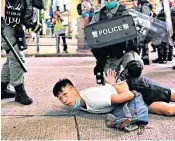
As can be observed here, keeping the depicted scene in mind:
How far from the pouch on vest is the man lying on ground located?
466 mm

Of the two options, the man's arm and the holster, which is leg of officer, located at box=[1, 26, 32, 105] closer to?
the holster

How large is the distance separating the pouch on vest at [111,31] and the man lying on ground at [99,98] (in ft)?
1.53

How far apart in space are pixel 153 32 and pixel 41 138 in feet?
11.3

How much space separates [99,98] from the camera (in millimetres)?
3623

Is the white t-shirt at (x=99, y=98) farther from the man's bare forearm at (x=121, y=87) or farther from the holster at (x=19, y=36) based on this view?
the holster at (x=19, y=36)

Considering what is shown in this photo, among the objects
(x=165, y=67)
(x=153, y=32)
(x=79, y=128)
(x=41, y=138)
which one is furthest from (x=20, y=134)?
(x=165, y=67)

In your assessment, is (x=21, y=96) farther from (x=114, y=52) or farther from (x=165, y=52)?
(x=165, y=52)

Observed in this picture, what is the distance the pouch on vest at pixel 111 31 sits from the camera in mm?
3938

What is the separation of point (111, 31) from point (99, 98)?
2.50 feet

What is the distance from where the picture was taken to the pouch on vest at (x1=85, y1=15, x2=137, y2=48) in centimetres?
394

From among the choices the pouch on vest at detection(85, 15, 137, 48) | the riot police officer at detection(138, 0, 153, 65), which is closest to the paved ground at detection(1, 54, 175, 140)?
the pouch on vest at detection(85, 15, 137, 48)

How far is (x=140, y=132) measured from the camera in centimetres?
321

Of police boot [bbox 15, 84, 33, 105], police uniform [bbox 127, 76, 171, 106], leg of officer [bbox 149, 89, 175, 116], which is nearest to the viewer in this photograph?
leg of officer [bbox 149, 89, 175, 116]

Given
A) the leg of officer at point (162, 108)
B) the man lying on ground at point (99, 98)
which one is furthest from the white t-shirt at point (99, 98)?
the leg of officer at point (162, 108)
